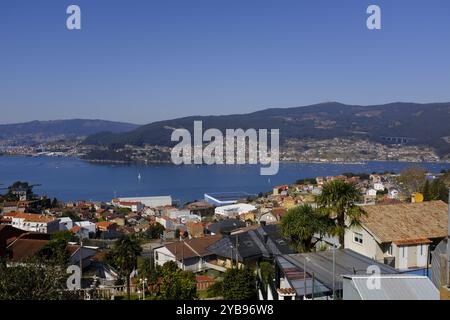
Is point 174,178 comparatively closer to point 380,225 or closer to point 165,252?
point 165,252

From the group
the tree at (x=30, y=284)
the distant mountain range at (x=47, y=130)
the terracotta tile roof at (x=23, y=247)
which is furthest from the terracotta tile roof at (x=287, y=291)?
the distant mountain range at (x=47, y=130)

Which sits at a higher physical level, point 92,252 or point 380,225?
point 380,225

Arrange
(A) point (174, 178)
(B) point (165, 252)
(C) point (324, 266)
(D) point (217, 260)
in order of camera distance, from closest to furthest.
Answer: (C) point (324, 266) < (D) point (217, 260) < (B) point (165, 252) < (A) point (174, 178)

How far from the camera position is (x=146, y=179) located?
79.7 meters

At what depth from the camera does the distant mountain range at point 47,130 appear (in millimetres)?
168750

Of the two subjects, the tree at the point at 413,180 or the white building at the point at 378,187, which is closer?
the tree at the point at 413,180

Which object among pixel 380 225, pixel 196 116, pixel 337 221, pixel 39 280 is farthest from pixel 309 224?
pixel 196 116

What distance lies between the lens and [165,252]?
1681 cm

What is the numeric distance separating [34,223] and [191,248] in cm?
1850

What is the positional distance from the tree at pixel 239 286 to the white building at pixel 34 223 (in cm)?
2501

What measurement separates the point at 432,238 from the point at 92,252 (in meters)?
11.6

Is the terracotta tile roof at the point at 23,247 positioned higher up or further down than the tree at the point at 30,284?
further down

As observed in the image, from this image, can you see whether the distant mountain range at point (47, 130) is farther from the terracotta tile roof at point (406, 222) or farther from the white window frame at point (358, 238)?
the terracotta tile roof at point (406, 222)
